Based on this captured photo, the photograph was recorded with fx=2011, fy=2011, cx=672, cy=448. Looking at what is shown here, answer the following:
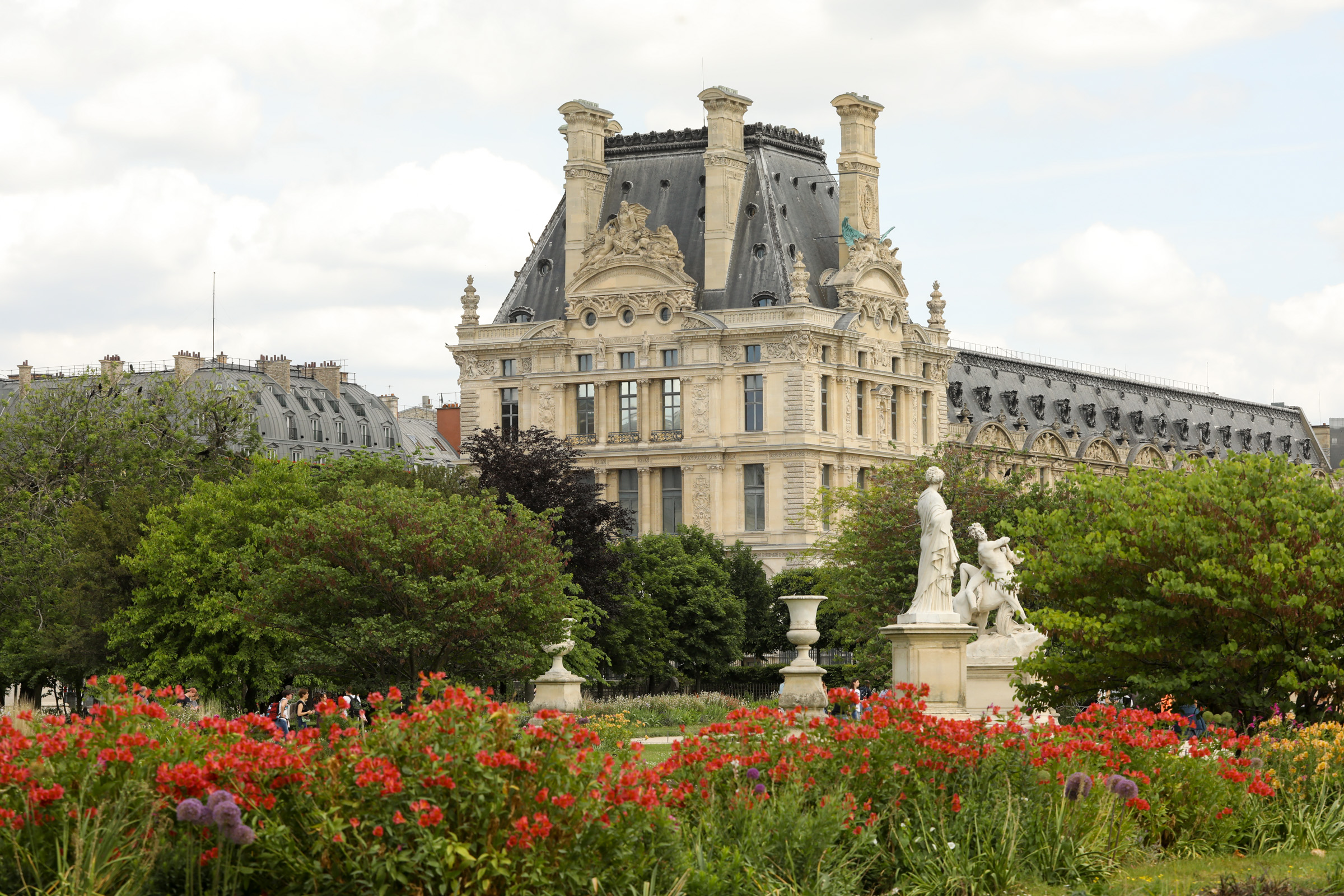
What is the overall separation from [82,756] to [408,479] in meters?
43.4

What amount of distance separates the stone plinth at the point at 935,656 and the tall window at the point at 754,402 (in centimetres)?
6876

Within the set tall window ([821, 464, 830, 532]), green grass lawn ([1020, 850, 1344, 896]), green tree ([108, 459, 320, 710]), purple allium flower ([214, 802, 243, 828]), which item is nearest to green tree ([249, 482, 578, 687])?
green tree ([108, 459, 320, 710])

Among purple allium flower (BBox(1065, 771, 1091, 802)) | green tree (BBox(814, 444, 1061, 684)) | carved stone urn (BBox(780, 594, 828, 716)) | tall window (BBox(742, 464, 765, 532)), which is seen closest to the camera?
purple allium flower (BBox(1065, 771, 1091, 802))

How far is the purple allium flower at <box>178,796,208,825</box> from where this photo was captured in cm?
1241

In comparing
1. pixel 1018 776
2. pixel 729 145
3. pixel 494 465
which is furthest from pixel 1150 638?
pixel 729 145

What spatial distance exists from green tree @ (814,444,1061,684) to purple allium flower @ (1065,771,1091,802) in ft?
121

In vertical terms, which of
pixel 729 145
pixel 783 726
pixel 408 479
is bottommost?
pixel 783 726

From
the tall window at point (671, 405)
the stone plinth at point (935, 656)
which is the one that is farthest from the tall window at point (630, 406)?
the stone plinth at point (935, 656)

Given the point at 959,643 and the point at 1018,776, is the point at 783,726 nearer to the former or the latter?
the point at 1018,776

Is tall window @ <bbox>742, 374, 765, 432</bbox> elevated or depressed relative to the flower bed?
elevated

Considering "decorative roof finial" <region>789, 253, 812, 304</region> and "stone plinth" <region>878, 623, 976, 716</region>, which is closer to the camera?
"stone plinth" <region>878, 623, 976, 716</region>

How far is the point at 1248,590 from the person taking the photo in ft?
84.0

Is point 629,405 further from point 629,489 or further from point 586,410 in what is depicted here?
point 629,489

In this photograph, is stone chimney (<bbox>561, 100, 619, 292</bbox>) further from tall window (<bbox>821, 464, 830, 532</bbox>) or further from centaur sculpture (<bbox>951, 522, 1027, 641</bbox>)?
centaur sculpture (<bbox>951, 522, 1027, 641</bbox>)
